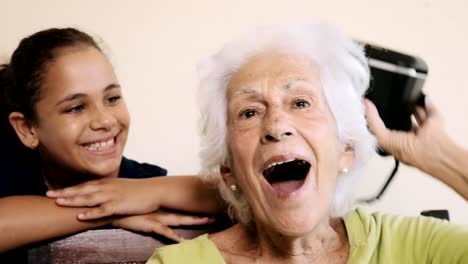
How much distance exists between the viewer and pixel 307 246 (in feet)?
4.08

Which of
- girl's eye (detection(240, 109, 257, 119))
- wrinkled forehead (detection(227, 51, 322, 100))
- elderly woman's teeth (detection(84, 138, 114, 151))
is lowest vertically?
elderly woman's teeth (detection(84, 138, 114, 151))

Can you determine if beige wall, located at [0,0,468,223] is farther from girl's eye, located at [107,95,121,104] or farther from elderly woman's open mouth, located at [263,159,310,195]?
elderly woman's open mouth, located at [263,159,310,195]

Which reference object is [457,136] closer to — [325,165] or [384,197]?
[384,197]

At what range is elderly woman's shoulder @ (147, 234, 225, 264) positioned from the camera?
1.21m

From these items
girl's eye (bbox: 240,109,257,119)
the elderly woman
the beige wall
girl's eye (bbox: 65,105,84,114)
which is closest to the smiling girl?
girl's eye (bbox: 65,105,84,114)

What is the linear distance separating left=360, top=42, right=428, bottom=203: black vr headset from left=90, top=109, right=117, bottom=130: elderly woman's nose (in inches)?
22.0

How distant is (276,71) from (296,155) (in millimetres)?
175

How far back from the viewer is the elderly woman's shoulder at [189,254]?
1211 millimetres

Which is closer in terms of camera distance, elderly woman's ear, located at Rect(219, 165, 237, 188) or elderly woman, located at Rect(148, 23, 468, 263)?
elderly woman, located at Rect(148, 23, 468, 263)

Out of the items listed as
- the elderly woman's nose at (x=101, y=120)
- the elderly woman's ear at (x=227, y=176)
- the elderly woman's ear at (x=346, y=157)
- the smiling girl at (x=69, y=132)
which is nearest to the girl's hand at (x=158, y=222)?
the smiling girl at (x=69, y=132)

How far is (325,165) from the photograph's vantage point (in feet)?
3.87

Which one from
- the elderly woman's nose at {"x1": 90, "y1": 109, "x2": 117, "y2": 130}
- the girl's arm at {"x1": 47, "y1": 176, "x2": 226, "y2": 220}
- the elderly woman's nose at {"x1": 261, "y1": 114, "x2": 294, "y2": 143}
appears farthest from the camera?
the elderly woman's nose at {"x1": 90, "y1": 109, "x2": 117, "y2": 130}

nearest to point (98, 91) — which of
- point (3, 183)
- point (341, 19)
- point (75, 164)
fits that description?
point (75, 164)

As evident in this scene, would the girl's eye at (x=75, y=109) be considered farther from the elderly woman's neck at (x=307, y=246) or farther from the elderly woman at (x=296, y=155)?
the elderly woman's neck at (x=307, y=246)
